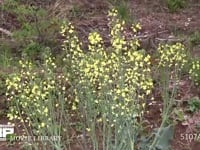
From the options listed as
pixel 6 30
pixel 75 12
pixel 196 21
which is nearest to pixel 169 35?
pixel 196 21

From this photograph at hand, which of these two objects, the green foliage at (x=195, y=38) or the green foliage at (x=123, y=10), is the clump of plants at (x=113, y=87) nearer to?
the green foliage at (x=195, y=38)

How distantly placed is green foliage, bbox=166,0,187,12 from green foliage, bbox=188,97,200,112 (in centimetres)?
218

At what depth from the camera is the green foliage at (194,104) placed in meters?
5.16

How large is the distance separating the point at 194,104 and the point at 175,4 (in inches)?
90.8

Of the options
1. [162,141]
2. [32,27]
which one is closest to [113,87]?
[162,141]

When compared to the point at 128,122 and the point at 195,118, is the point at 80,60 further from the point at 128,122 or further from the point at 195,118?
the point at 195,118

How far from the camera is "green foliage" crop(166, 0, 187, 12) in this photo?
7.24m

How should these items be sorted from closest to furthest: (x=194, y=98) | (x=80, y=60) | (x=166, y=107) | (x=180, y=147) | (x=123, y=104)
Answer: (x=123, y=104), (x=80, y=60), (x=166, y=107), (x=180, y=147), (x=194, y=98)

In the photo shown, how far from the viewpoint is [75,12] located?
7066 mm

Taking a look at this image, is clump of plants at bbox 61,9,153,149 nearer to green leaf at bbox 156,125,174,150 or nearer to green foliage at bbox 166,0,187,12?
green leaf at bbox 156,125,174,150

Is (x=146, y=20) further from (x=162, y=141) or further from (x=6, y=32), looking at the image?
(x=162, y=141)

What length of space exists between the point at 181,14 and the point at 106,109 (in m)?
3.46

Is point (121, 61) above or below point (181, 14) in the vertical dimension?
below

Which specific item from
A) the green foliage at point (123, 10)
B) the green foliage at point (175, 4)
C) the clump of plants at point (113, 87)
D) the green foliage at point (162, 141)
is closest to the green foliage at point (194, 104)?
the green foliage at point (162, 141)
